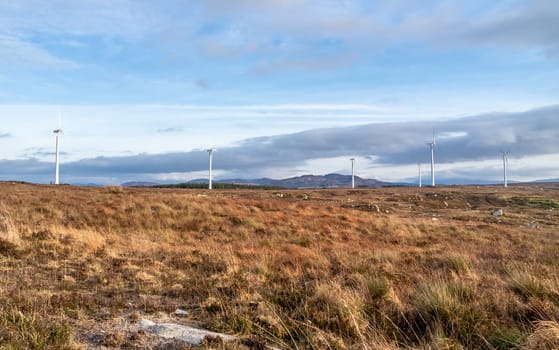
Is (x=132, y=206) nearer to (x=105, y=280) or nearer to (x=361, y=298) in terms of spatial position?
(x=105, y=280)

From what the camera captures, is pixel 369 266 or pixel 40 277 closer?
pixel 40 277

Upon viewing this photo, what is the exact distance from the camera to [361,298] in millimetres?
8242

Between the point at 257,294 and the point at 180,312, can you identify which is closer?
the point at 180,312

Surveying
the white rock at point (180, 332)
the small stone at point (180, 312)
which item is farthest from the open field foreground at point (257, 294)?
the white rock at point (180, 332)

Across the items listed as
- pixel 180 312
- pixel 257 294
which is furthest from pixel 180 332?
pixel 257 294

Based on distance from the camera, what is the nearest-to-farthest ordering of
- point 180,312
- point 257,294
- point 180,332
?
point 180,332 → point 180,312 → point 257,294

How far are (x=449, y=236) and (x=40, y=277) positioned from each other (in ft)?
71.2

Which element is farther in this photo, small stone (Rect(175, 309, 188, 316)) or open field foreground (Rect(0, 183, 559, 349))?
small stone (Rect(175, 309, 188, 316))

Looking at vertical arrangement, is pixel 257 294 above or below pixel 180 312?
above

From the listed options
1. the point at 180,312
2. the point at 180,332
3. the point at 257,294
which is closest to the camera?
the point at 180,332

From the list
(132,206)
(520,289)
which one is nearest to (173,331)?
(520,289)

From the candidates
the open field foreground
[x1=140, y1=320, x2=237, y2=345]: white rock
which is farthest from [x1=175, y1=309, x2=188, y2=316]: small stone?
[x1=140, y1=320, x2=237, y2=345]: white rock

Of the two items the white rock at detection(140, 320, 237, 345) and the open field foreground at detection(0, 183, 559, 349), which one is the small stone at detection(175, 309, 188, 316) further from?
the white rock at detection(140, 320, 237, 345)

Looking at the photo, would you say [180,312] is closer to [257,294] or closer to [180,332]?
[180,332]
